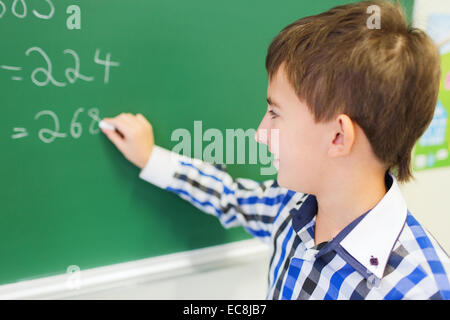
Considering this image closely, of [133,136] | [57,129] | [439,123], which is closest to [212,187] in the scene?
[133,136]

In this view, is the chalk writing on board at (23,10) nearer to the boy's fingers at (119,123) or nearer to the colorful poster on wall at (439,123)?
the boy's fingers at (119,123)

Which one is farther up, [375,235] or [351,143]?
[351,143]

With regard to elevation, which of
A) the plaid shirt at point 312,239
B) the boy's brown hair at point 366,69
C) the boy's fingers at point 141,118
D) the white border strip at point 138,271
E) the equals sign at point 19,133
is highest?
the boy's brown hair at point 366,69

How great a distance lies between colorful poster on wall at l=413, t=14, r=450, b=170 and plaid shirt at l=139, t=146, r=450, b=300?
469 millimetres

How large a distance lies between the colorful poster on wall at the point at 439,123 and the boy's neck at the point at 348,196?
18.3 inches

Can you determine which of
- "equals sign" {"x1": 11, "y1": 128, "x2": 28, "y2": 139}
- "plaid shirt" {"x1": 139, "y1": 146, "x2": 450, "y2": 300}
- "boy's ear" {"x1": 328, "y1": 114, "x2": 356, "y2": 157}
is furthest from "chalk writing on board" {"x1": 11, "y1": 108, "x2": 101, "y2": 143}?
"boy's ear" {"x1": 328, "y1": 114, "x2": 356, "y2": 157}

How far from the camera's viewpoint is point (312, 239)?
0.67 m

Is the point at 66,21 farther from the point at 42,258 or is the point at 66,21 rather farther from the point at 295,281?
the point at 295,281

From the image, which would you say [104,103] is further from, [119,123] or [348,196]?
[348,196]

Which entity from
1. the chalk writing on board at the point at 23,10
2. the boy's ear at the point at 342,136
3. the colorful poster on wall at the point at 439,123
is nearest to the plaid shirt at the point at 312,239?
the boy's ear at the point at 342,136

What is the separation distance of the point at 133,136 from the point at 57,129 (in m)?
0.12

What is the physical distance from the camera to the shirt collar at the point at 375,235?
58 centimetres

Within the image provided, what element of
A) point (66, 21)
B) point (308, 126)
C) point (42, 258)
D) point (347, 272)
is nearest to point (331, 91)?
point (308, 126)
